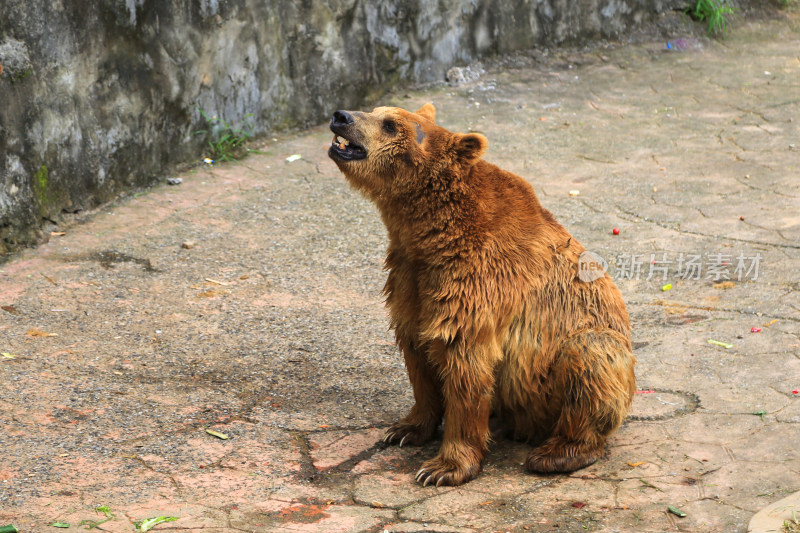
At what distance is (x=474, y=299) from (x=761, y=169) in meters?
4.60

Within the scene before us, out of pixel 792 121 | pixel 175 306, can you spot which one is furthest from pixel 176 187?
pixel 792 121

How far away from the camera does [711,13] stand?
11.0 meters

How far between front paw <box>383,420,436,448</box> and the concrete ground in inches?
1.7

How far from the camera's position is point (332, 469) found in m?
4.03

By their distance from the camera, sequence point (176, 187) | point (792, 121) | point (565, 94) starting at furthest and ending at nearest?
point (565, 94) → point (792, 121) → point (176, 187)

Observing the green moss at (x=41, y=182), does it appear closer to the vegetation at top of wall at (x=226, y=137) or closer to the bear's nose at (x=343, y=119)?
the vegetation at top of wall at (x=226, y=137)

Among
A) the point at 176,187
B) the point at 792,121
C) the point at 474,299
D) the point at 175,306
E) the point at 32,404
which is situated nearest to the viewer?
the point at 474,299

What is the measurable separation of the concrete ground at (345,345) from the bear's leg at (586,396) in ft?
0.29

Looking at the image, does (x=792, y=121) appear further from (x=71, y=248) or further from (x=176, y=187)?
(x=71, y=248)

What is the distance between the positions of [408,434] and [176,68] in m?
4.18

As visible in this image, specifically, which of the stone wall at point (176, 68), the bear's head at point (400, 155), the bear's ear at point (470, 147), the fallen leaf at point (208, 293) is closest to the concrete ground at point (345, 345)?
the fallen leaf at point (208, 293)

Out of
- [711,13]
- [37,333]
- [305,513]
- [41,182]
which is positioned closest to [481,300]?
[305,513]

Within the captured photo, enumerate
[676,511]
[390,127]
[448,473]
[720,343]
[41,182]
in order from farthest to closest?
1. [41,182]
2. [720,343]
3. [390,127]
4. [448,473]
5. [676,511]

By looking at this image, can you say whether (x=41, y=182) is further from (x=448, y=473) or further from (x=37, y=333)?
(x=448, y=473)
